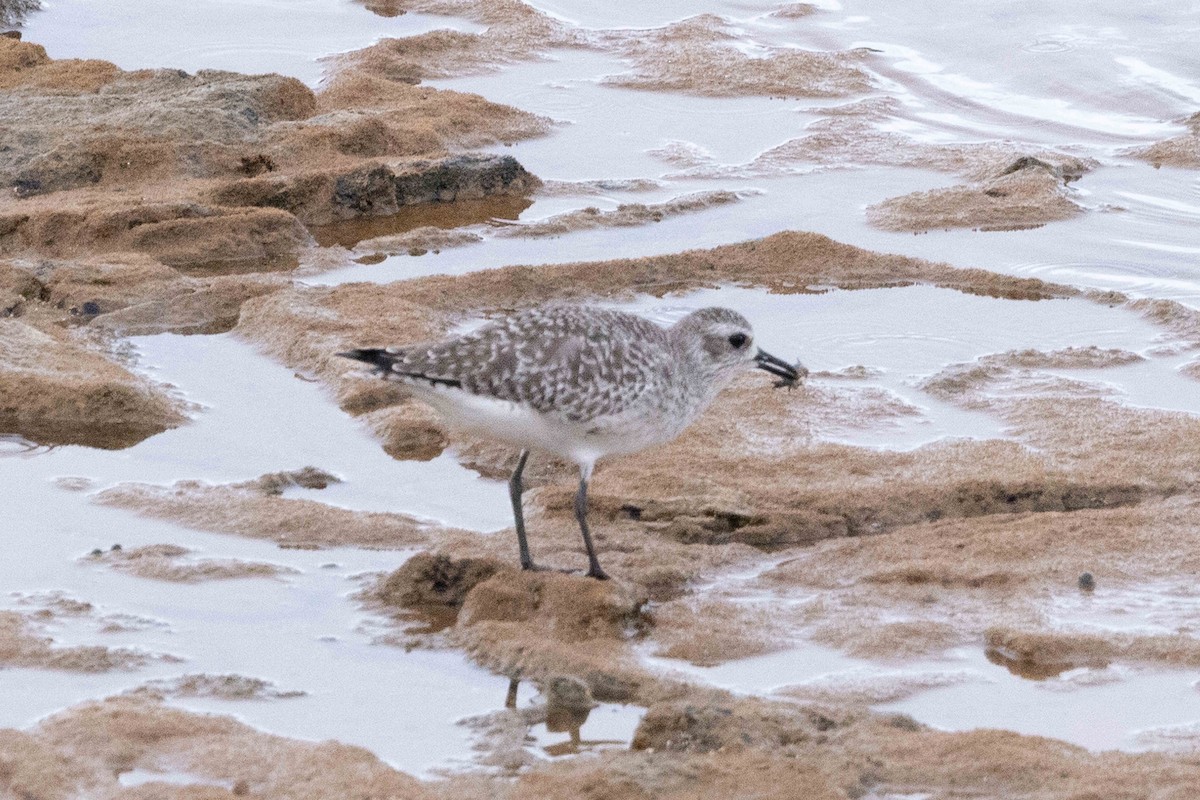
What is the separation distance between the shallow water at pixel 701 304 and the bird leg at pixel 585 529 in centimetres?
64

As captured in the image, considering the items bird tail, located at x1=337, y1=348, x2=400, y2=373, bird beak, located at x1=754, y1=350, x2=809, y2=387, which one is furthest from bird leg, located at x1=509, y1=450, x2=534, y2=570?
bird beak, located at x1=754, y1=350, x2=809, y2=387

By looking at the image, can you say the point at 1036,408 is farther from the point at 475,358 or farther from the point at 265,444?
the point at 265,444

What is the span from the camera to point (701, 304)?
31.9 ft

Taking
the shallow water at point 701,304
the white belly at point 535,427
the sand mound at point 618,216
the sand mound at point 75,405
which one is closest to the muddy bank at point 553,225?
the sand mound at point 618,216

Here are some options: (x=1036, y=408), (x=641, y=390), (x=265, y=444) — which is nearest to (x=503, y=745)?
(x=641, y=390)

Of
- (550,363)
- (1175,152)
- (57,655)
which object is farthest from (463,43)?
(57,655)

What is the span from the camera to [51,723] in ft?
16.1

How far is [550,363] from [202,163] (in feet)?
18.7

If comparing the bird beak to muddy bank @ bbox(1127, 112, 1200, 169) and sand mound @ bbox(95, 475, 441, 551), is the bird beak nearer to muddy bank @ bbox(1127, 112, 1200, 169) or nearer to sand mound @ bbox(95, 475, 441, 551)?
sand mound @ bbox(95, 475, 441, 551)

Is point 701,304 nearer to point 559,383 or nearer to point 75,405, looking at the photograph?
point 559,383

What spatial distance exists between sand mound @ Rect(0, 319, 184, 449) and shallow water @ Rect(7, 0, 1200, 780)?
20cm

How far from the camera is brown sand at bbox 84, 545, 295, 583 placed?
20.4 ft

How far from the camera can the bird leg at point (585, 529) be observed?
6250 mm

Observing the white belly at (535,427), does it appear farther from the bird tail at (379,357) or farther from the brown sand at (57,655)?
the brown sand at (57,655)
